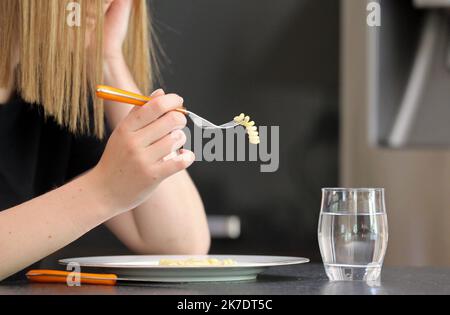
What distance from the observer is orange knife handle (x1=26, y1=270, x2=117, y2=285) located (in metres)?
1.00

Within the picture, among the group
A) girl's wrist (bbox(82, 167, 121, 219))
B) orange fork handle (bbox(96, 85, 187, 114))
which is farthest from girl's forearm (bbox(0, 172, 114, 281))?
orange fork handle (bbox(96, 85, 187, 114))

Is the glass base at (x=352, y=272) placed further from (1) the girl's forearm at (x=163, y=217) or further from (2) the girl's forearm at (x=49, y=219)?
(1) the girl's forearm at (x=163, y=217)

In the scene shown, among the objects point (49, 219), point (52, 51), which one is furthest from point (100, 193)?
point (52, 51)

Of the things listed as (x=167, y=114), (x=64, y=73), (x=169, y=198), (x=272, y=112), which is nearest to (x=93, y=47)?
(x=64, y=73)

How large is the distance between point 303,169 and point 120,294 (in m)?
1.81

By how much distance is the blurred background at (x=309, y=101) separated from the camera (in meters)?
2.56

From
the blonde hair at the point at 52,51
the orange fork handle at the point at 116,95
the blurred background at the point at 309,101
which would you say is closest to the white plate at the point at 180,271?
the orange fork handle at the point at 116,95

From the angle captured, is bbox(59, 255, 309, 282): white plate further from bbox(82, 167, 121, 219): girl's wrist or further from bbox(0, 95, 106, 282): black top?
bbox(0, 95, 106, 282): black top

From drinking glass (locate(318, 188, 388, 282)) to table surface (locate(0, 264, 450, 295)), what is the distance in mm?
22

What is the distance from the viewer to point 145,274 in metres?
1.00

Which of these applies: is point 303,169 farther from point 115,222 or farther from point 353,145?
point 115,222

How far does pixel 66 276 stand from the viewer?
1.01m

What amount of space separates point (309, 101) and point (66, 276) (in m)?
1.75

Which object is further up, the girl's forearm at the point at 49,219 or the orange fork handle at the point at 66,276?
the girl's forearm at the point at 49,219
